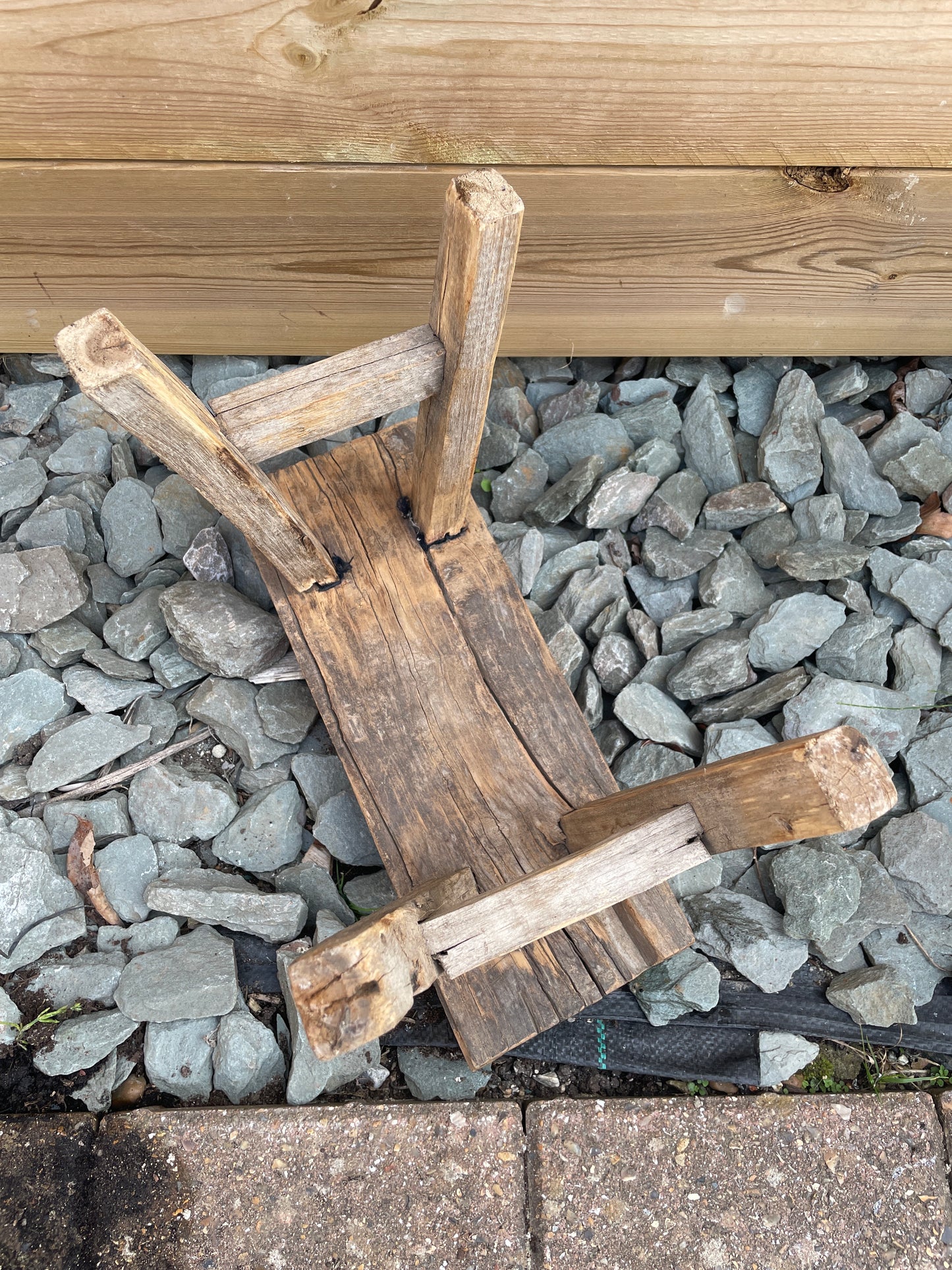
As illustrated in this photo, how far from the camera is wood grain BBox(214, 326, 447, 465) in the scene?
4.77 feet

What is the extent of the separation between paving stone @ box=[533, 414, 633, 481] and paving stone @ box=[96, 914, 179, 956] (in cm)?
152

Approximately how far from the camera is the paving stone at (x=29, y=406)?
2395 mm

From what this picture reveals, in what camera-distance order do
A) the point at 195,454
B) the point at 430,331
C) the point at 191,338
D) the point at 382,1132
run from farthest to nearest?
the point at 191,338 → the point at 382,1132 → the point at 430,331 → the point at 195,454

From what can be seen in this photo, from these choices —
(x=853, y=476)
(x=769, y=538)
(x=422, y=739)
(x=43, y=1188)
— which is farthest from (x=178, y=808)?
(x=853, y=476)

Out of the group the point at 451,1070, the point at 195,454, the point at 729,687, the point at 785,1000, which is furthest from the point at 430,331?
the point at 785,1000

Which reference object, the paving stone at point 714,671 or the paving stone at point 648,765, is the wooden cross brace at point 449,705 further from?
the paving stone at point 714,671

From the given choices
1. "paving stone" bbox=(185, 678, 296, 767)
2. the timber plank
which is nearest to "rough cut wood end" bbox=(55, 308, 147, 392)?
the timber plank

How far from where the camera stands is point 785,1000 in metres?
1.88

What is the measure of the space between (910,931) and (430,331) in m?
1.67

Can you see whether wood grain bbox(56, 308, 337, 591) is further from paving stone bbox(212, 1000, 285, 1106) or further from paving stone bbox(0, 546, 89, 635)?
paving stone bbox(212, 1000, 285, 1106)

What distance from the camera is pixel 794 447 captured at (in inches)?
89.8

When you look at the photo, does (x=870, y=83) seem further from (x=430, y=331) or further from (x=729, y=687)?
(x=729, y=687)

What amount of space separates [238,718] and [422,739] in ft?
1.68

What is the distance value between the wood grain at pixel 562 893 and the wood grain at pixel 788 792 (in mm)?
38
